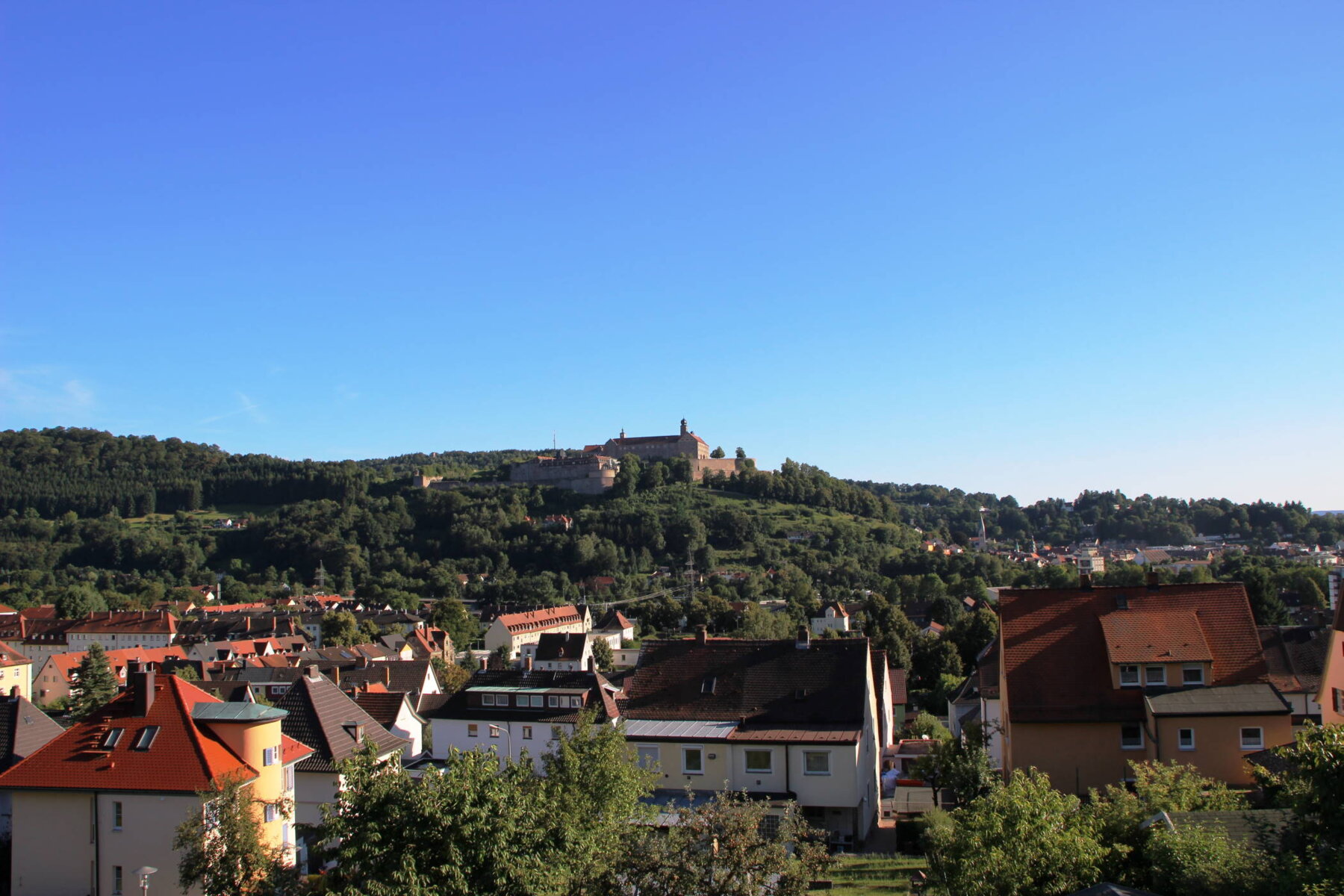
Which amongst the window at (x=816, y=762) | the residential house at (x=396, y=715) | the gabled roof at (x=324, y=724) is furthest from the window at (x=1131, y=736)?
the residential house at (x=396, y=715)

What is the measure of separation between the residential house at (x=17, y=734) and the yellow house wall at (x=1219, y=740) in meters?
24.9

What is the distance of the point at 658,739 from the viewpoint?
25.5 m

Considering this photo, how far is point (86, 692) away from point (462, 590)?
84250 millimetres

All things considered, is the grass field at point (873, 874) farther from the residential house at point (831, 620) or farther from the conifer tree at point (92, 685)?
the residential house at point (831, 620)

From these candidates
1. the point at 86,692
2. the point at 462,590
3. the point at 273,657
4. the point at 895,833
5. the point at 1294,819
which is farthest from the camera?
the point at 462,590

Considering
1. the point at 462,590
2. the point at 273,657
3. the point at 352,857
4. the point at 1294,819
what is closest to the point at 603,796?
the point at 352,857

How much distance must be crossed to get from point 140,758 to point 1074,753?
1956cm

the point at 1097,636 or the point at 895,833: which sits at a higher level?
the point at 1097,636

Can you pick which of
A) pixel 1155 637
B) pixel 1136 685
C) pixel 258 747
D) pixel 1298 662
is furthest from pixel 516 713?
pixel 1298 662

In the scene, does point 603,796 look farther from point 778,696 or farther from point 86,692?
point 86,692

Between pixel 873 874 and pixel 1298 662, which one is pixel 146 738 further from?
pixel 1298 662

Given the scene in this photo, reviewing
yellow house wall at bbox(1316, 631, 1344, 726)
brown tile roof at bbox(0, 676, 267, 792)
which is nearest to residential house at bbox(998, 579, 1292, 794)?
yellow house wall at bbox(1316, 631, 1344, 726)

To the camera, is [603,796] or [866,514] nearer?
[603,796]

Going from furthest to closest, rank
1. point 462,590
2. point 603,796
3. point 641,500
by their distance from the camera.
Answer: point 641,500
point 462,590
point 603,796
